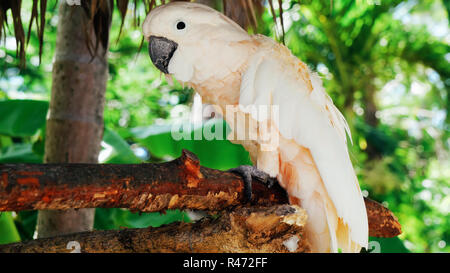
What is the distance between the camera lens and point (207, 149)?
2035 mm

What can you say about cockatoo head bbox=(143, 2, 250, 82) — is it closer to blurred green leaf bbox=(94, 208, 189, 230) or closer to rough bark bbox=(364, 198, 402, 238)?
rough bark bbox=(364, 198, 402, 238)

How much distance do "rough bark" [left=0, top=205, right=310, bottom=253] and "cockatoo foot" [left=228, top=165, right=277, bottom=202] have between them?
14cm

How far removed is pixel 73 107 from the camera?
1630mm

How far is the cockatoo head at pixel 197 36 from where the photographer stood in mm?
1209

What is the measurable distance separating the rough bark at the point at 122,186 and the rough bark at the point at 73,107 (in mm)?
769

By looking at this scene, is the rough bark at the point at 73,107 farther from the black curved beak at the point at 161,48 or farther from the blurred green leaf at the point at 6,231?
the black curved beak at the point at 161,48

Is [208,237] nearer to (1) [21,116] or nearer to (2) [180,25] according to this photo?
(2) [180,25]

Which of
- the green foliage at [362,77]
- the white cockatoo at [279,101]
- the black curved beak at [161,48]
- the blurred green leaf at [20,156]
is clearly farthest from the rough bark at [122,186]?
the green foliage at [362,77]

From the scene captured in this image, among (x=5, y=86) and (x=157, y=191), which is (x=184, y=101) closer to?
(x=157, y=191)

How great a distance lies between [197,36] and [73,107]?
0.70 metres

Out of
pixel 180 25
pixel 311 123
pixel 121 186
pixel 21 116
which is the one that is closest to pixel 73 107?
pixel 21 116

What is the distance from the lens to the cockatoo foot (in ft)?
3.73
